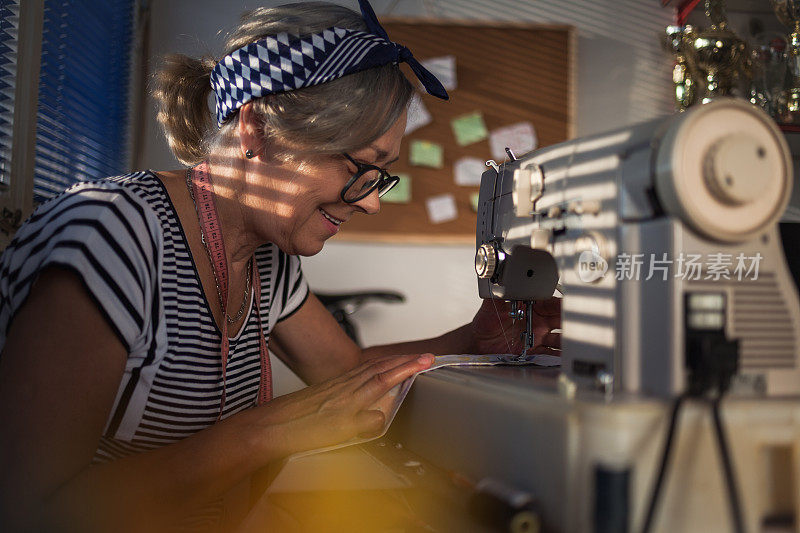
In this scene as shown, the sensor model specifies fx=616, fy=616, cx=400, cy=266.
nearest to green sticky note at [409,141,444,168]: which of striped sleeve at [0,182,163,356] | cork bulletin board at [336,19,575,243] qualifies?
cork bulletin board at [336,19,575,243]

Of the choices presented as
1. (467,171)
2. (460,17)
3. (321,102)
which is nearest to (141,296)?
(321,102)

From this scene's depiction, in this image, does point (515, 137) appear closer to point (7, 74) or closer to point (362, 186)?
point (362, 186)

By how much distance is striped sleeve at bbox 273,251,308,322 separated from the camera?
1.24 m

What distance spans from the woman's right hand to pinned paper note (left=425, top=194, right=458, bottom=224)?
1.61m

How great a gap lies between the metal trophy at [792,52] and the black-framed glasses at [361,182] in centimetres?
143

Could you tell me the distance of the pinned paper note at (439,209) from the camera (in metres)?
2.45

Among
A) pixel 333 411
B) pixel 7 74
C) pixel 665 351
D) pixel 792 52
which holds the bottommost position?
pixel 333 411

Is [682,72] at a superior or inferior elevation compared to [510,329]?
superior

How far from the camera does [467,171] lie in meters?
2.46

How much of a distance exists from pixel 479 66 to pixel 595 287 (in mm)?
1981

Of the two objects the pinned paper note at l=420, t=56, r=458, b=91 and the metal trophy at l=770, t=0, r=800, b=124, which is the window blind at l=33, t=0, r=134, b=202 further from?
the metal trophy at l=770, t=0, r=800, b=124

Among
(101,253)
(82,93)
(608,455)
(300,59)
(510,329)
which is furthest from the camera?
(82,93)

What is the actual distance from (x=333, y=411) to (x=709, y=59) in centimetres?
186

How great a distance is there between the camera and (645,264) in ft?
1.98
